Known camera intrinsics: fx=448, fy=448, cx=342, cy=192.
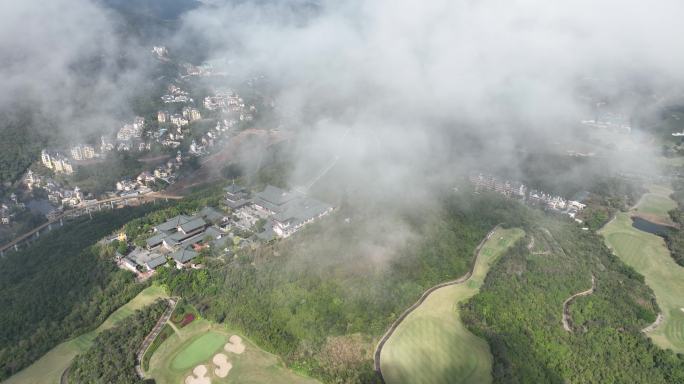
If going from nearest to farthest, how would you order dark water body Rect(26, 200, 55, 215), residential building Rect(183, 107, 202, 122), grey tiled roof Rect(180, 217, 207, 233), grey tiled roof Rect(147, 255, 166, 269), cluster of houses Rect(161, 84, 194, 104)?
grey tiled roof Rect(147, 255, 166, 269)
grey tiled roof Rect(180, 217, 207, 233)
dark water body Rect(26, 200, 55, 215)
residential building Rect(183, 107, 202, 122)
cluster of houses Rect(161, 84, 194, 104)

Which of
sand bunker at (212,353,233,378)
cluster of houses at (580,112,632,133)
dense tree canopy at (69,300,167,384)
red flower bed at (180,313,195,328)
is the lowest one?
cluster of houses at (580,112,632,133)

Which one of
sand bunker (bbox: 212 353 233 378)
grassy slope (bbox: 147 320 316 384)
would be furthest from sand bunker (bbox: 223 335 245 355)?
sand bunker (bbox: 212 353 233 378)

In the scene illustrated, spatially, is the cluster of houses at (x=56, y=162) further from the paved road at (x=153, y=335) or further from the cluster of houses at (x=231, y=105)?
the paved road at (x=153, y=335)

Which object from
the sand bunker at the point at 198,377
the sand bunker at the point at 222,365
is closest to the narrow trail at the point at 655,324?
the sand bunker at the point at 222,365

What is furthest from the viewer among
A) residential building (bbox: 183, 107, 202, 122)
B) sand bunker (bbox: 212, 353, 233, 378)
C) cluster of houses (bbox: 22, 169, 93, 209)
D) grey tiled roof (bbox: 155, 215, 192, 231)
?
residential building (bbox: 183, 107, 202, 122)

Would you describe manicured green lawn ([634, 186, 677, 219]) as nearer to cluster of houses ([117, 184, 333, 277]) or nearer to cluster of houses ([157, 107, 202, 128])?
cluster of houses ([117, 184, 333, 277])

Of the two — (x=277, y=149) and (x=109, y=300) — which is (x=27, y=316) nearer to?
(x=109, y=300)

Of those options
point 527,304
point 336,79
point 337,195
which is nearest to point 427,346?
point 527,304
